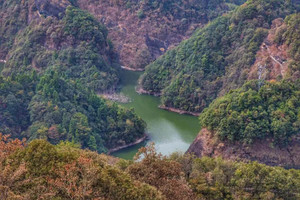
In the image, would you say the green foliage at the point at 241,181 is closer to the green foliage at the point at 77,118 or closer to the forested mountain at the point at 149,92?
the forested mountain at the point at 149,92

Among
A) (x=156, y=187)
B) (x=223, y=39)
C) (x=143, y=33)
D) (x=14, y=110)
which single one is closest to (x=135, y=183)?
(x=156, y=187)

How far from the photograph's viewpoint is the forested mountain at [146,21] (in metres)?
78.9

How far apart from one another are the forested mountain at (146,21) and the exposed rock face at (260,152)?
4090 cm

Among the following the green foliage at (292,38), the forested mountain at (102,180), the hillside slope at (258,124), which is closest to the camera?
the forested mountain at (102,180)

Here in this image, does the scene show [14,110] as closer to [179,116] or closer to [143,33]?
[179,116]

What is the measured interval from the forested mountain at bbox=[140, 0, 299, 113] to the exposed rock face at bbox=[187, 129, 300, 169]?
40.7 feet

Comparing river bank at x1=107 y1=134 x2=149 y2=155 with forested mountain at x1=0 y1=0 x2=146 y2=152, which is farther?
river bank at x1=107 y1=134 x2=149 y2=155

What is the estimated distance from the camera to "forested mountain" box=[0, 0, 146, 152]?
41.4 metres

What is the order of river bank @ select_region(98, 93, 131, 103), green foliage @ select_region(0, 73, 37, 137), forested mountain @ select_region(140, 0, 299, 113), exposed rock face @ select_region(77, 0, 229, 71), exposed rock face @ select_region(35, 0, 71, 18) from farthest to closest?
exposed rock face @ select_region(77, 0, 229, 71) → exposed rock face @ select_region(35, 0, 71, 18) → river bank @ select_region(98, 93, 131, 103) → forested mountain @ select_region(140, 0, 299, 113) → green foliage @ select_region(0, 73, 37, 137)

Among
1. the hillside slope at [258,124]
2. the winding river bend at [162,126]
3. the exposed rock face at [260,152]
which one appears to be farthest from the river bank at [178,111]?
the exposed rock face at [260,152]

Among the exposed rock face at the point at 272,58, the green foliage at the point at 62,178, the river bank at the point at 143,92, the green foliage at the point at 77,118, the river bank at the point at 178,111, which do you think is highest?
the green foliage at the point at 62,178

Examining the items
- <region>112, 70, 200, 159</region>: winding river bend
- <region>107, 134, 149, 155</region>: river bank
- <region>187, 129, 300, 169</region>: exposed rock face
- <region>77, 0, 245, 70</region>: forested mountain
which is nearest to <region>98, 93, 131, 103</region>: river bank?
<region>112, 70, 200, 159</region>: winding river bend

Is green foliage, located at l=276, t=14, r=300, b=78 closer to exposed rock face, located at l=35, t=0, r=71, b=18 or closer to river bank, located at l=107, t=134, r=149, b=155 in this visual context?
river bank, located at l=107, t=134, r=149, b=155

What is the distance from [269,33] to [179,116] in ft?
48.5
